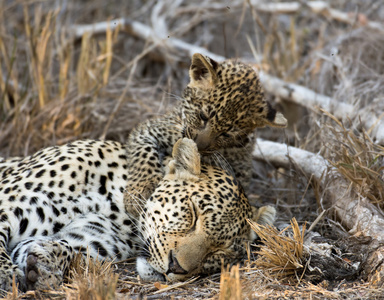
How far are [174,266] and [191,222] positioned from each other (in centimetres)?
35

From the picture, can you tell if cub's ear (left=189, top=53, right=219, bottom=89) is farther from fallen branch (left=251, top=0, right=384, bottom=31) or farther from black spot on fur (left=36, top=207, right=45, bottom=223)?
fallen branch (left=251, top=0, right=384, bottom=31)

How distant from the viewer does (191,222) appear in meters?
3.70

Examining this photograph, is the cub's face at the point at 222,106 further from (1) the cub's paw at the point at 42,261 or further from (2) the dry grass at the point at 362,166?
(1) the cub's paw at the point at 42,261

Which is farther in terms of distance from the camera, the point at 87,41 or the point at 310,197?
the point at 87,41

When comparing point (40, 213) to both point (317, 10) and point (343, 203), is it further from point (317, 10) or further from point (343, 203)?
point (317, 10)

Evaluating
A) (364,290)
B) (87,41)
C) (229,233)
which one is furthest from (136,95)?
(364,290)

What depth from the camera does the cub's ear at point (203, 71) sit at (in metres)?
4.80

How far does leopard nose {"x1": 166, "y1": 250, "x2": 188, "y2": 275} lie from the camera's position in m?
3.51

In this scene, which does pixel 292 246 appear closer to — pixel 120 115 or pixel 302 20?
pixel 120 115

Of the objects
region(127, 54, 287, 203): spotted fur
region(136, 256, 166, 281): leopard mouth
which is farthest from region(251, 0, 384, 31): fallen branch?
region(136, 256, 166, 281): leopard mouth

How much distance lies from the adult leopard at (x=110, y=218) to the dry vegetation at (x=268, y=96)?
167mm

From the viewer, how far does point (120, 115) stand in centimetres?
670

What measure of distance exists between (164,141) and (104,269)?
1667 millimetres

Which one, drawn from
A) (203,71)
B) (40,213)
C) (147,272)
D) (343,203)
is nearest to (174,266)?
(147,272)
